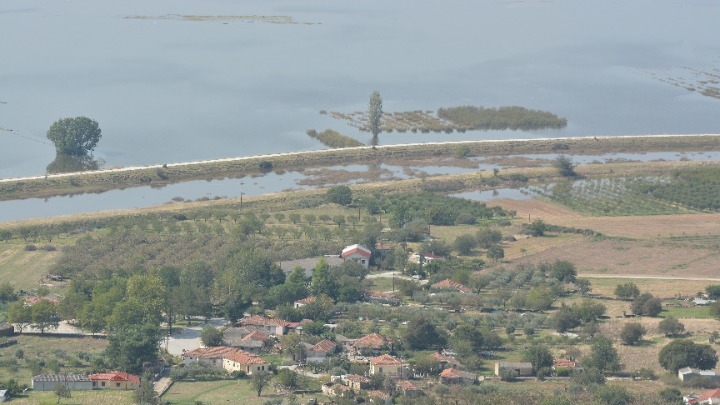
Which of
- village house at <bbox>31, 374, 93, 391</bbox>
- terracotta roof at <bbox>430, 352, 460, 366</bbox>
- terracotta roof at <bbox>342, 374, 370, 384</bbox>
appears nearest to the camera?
village house at <bbox>31, 374, 93, 391</bbox>

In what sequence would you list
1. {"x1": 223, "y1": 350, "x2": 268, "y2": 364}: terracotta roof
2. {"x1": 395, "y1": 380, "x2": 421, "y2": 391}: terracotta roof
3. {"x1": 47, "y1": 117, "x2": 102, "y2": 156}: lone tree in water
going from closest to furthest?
{"x1": 395, "y1": 380, "x2": 421, "y2": 391}: terracotta roof
{"x1": 223, "y1": 350, "x2": 268, "y2": 364}: terracotta roof
{"x1": 47, "y1": 117, "x2": 102, "y2": 156}: lone tree in water

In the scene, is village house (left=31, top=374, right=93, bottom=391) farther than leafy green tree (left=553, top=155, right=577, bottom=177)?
No

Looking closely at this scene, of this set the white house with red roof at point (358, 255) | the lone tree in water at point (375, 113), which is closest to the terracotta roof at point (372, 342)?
the white house with red roof at point (358, 255)

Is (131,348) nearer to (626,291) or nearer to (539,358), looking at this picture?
(539,358)

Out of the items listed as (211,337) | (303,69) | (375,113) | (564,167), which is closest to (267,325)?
(211,337)

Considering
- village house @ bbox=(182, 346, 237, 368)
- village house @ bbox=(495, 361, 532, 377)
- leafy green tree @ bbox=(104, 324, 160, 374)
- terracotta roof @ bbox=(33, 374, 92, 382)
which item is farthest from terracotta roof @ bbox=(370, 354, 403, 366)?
terracotta roof @ bbox=(33, 374, 92, 382)

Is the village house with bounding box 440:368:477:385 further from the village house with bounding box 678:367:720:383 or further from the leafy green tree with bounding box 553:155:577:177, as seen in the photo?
the leafy green tree with bounding box 553:155:577:177

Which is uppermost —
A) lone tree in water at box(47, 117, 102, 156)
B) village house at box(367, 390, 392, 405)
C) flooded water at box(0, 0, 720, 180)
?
flooded water at box(0, 0, 720, 180)
